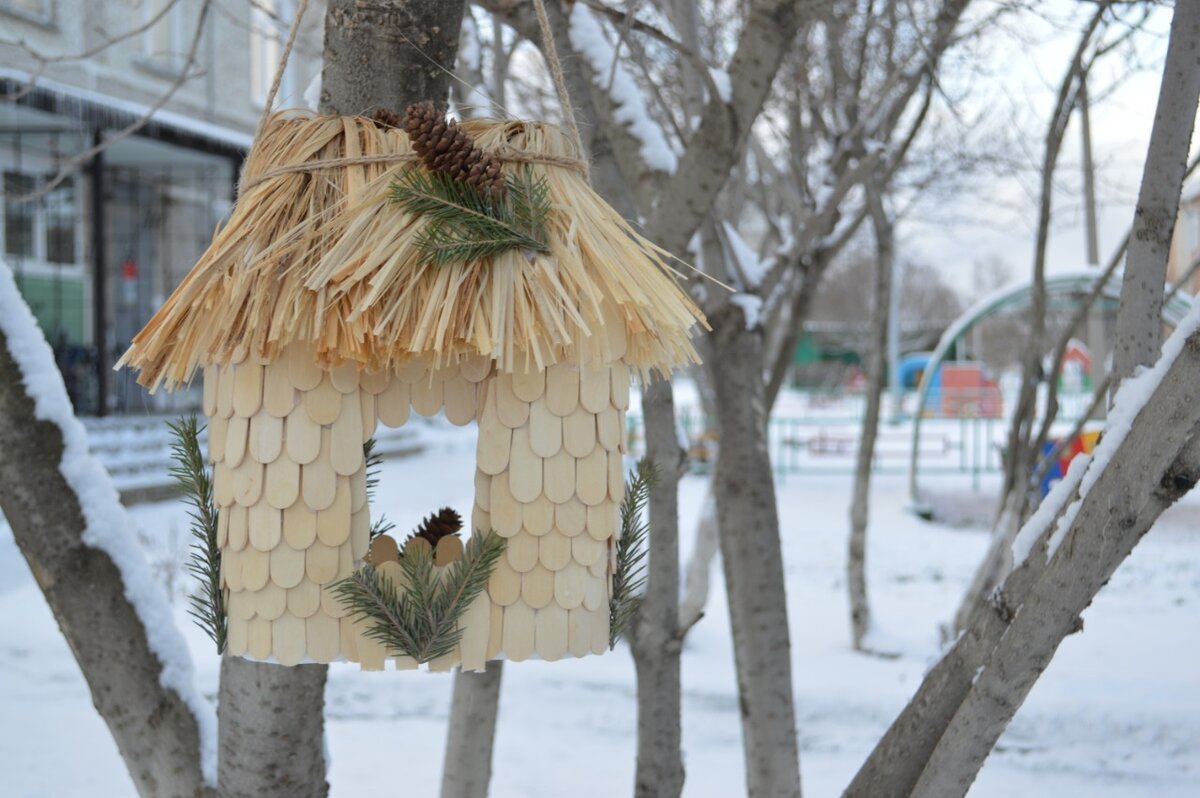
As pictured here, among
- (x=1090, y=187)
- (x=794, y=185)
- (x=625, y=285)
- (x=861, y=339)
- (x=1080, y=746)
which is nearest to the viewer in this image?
(x=625, y=285)

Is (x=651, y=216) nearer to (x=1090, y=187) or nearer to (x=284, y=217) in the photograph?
(x=284, y=217)

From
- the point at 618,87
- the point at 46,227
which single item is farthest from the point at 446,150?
the point at 46,227

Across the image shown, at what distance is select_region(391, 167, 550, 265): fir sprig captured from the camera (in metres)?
1.23

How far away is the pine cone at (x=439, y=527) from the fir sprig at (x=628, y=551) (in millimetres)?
286

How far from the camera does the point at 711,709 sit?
5336 millimetres

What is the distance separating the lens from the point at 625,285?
1.28m

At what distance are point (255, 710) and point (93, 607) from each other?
1.46ft

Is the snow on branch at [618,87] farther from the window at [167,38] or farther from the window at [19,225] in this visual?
the window at [167,38]

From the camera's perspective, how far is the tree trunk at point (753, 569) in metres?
2.90

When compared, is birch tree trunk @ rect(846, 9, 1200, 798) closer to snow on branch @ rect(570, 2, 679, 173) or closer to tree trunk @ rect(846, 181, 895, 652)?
snow on branch @ rect(570, 2, 679, 173)

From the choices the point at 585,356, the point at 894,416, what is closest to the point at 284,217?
the point at 585,356

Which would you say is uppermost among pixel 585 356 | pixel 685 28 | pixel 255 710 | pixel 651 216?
pixel 685 28

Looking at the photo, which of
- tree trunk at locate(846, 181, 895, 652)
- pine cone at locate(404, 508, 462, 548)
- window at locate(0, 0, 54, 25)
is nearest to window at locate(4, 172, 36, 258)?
window at locate(0, 0, 54, 25)

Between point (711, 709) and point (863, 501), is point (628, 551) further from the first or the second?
point (863, 501)
